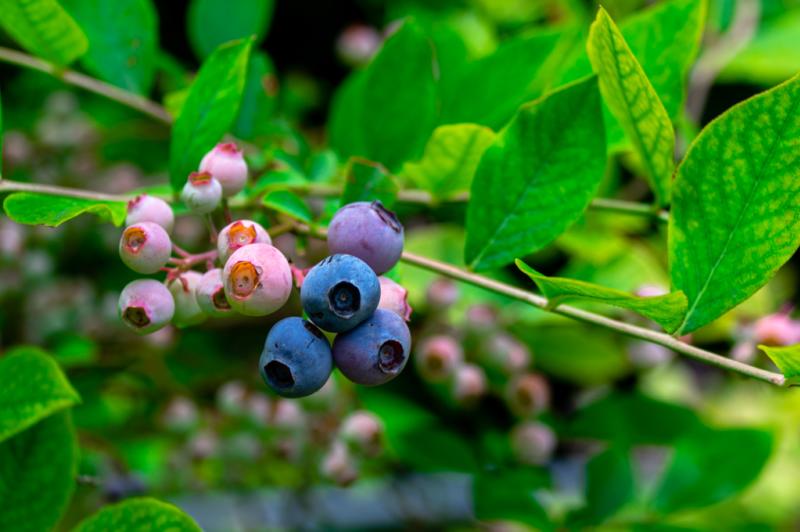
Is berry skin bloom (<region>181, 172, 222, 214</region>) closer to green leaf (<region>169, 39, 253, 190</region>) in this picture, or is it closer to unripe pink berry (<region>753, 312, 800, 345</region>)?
green leaf (<region>169, 39, 253, 190</region>)

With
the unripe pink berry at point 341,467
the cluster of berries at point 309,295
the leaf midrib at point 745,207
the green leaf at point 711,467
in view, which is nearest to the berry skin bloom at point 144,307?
the cluster of berries at point 309,295

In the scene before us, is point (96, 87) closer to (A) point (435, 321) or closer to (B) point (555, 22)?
(A) point (435, 321)

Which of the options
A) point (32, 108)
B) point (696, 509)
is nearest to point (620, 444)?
point (696, 509)

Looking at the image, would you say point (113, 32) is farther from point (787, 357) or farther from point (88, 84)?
point (787, 357)

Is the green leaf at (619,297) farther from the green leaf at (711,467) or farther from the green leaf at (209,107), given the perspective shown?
the green leaf at (711,467)

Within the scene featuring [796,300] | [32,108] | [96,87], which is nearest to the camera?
[96,87]

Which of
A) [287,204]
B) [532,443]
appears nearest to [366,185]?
[287,204]
